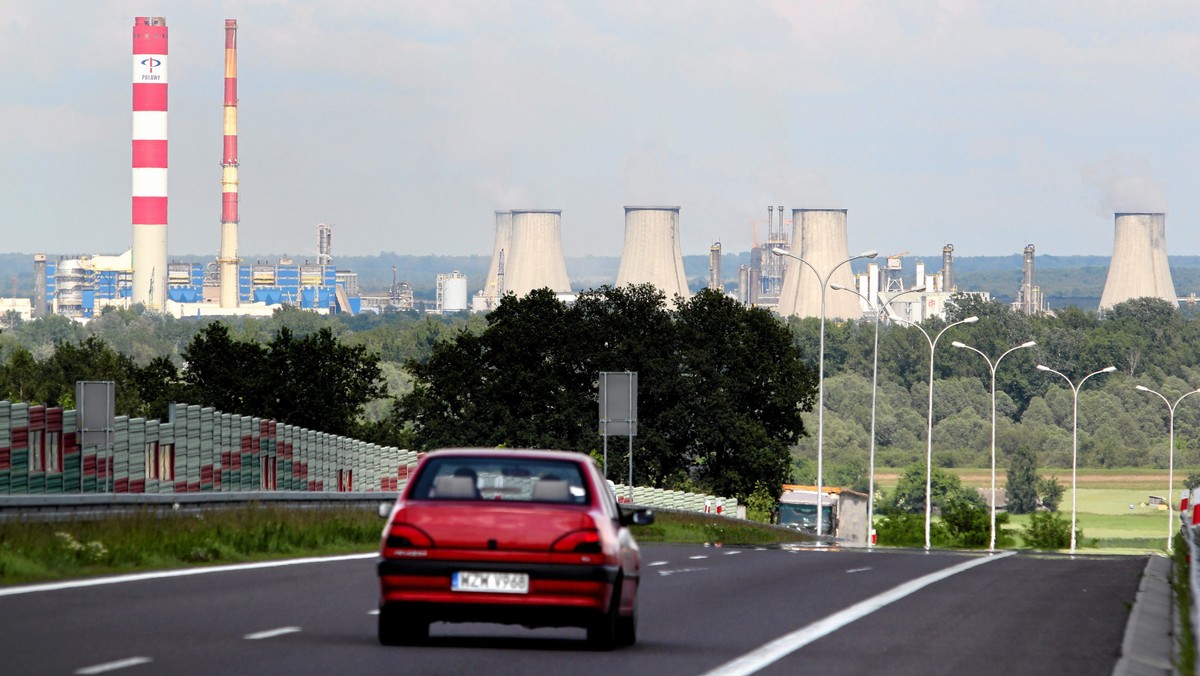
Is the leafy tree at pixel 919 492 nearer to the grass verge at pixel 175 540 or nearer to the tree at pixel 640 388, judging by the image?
the tree at pixel 640 388

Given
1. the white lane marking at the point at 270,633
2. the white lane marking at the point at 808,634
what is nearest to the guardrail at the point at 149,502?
the white lane marking at the point at 270,633

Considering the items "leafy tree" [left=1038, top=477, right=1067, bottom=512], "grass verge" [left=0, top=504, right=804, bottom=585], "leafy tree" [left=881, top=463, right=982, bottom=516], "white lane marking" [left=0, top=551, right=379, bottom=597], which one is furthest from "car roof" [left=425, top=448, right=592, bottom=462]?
"leafy tree" [left=1038, top=477, right=1067, bottom=512]

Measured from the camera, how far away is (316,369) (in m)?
84.0

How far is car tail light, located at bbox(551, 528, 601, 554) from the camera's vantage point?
12.2m

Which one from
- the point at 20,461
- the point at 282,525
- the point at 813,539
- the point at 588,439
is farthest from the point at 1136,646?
the point at 588,439

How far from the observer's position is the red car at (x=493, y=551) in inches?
477

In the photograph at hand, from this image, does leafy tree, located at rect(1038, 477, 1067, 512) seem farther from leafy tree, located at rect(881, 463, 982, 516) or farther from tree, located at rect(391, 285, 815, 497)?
tree, located at rect(391, 285, 815, 497)

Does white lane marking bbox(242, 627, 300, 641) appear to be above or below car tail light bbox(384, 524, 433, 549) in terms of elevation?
below

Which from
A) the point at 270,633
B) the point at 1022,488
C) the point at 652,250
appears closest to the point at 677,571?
the point at 270,633

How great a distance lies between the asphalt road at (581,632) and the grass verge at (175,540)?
106cm

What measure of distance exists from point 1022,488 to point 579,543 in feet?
440

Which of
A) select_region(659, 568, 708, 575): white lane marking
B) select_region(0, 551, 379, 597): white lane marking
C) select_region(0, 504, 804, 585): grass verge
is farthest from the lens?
select_region(659, 568, 708, 575): white lane marking

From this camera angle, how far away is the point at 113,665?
10.9 meters

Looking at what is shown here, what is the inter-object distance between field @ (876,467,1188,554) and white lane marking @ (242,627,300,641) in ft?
277
